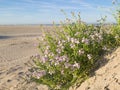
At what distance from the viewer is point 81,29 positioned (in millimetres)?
5824

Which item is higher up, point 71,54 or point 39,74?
point 71,54

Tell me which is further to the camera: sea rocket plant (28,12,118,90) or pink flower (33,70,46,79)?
pink flower (33,70,46,79)

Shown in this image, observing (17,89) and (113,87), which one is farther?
(17,89)

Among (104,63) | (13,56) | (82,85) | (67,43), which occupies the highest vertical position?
(67,43)

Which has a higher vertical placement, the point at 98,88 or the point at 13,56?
the point at 98,88

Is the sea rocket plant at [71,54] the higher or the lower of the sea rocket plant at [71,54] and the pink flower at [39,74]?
the higher

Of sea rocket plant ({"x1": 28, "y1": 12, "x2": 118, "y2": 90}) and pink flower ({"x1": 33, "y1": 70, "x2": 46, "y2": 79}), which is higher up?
sea rocket plant ({"x1": 28, "y1": 12, "x2": 118, "y2": 90})

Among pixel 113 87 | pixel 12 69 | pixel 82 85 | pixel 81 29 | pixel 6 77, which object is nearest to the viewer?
pixel 113 87

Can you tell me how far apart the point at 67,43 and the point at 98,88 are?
1.15 m

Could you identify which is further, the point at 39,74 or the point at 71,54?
the point at 39,74

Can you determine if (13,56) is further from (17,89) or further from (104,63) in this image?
(104,63)

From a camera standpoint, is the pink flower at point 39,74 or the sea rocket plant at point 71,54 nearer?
the sea rocket plant at point 71,54

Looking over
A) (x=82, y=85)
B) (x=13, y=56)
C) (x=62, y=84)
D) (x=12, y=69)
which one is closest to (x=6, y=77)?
(x=12, y=69)

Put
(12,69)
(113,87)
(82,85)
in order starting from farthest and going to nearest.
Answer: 1. (12,69)
2. (82,85)
3. (113,87)
